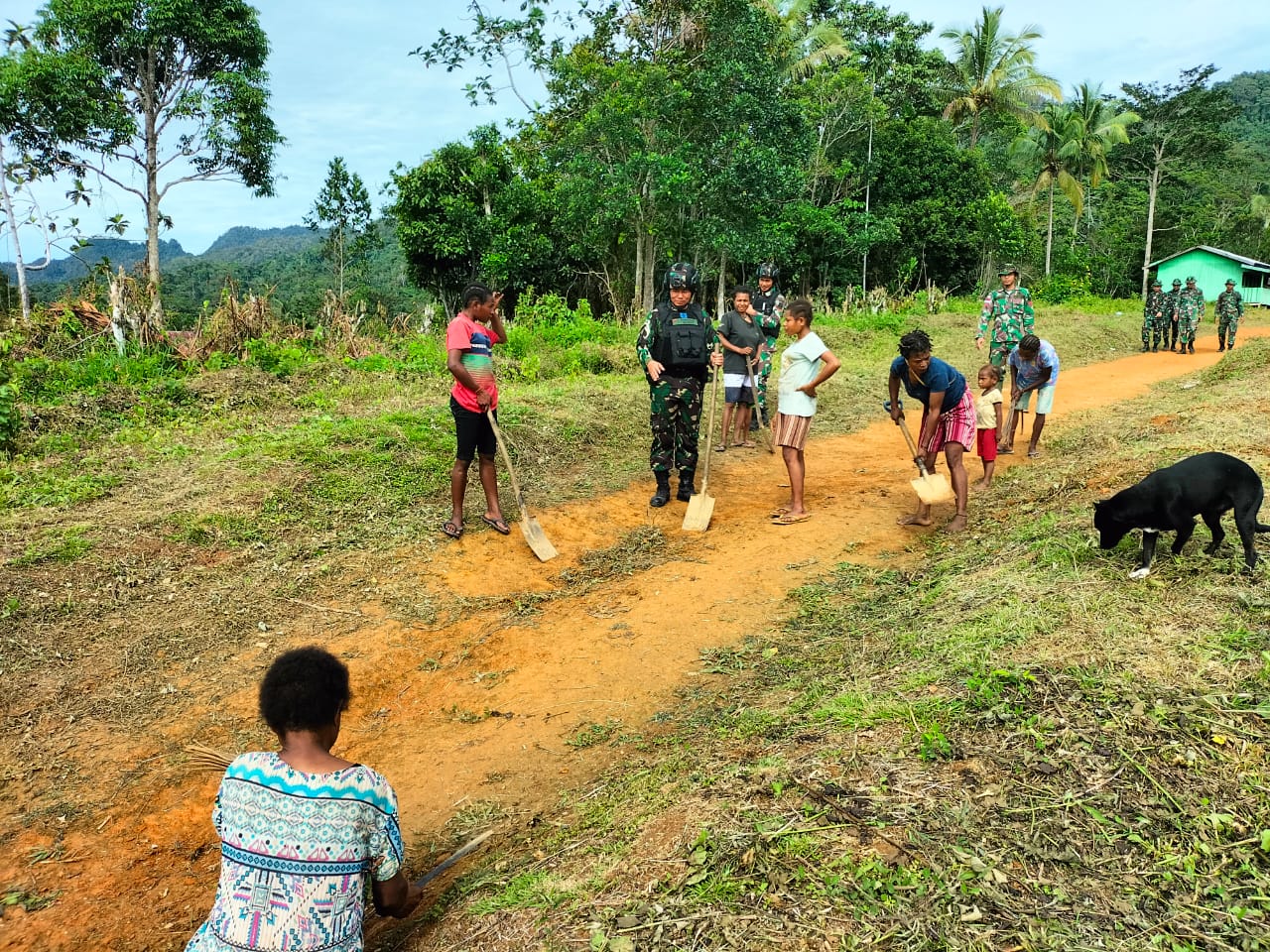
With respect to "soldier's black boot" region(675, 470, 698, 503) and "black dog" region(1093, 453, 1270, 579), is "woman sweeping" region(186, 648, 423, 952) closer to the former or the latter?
"black dog" region(1093, 453, 1270, 579)

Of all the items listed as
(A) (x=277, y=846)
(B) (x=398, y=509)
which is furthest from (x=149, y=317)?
(A) (x=277, y=846)

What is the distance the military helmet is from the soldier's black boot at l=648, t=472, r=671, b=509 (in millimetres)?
1498

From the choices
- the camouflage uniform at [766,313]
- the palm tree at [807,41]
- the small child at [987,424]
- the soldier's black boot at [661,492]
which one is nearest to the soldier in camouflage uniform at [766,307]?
the camouflage uniform at [766,313]

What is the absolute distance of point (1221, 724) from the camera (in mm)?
2680

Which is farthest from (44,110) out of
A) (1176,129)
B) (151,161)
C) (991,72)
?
(1176,129)

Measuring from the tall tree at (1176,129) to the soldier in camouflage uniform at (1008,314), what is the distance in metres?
28.9

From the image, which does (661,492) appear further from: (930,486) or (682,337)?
(930,486)

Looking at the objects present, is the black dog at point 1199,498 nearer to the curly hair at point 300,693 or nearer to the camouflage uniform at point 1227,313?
the curly hair at point 300,693

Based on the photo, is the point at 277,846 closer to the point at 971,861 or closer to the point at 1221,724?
the point at 971,861

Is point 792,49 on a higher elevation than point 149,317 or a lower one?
higher

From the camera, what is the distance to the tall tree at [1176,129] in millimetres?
33000

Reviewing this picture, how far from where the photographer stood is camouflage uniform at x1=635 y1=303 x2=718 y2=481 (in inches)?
259

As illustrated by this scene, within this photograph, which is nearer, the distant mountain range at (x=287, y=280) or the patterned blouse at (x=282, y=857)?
the patterned blouse at (x=282, y=857)

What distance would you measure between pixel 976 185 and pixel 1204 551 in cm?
2315
